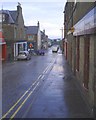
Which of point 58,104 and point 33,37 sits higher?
point 33,37

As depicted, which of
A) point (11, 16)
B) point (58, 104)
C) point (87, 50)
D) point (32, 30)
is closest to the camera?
point (58, 104)

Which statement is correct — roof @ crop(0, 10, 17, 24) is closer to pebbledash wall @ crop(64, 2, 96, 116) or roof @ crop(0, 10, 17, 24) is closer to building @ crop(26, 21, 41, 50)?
pebbledash wall @ crop(64, 2, 96, 116)

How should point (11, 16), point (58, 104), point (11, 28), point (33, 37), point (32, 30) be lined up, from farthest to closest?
1. point (32, 30)
2. point (33, 37)
3. point (11, 16)
4. point (11, 28)
5. point (58, 104)

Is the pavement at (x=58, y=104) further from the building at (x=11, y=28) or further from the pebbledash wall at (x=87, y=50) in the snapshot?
the building at (x=11, y=28)

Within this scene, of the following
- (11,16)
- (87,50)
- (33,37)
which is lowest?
(87,50)

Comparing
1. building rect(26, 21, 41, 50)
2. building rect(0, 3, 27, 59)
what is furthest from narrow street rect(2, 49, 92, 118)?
building rect(26, 21, 41, 50)

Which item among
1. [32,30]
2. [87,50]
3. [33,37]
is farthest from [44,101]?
[32,30]

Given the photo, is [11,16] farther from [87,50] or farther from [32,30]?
[32,30]

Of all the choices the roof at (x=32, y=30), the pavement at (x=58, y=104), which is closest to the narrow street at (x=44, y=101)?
the pavement at (x=58, y=104)

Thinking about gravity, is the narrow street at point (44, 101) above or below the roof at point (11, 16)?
below

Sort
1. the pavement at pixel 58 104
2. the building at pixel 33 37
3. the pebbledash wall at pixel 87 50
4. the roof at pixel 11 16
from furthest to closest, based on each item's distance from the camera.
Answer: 1. the building at pixel 33 37
2. the roof at pixel 11 16
3. the pebbledash wall at pixel 87 50
4. the pavement at pixel 58 104

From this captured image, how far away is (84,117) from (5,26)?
46962 millimetres

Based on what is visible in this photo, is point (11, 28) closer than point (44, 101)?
No

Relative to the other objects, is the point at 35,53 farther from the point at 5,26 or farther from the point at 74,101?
the point at 74,101
